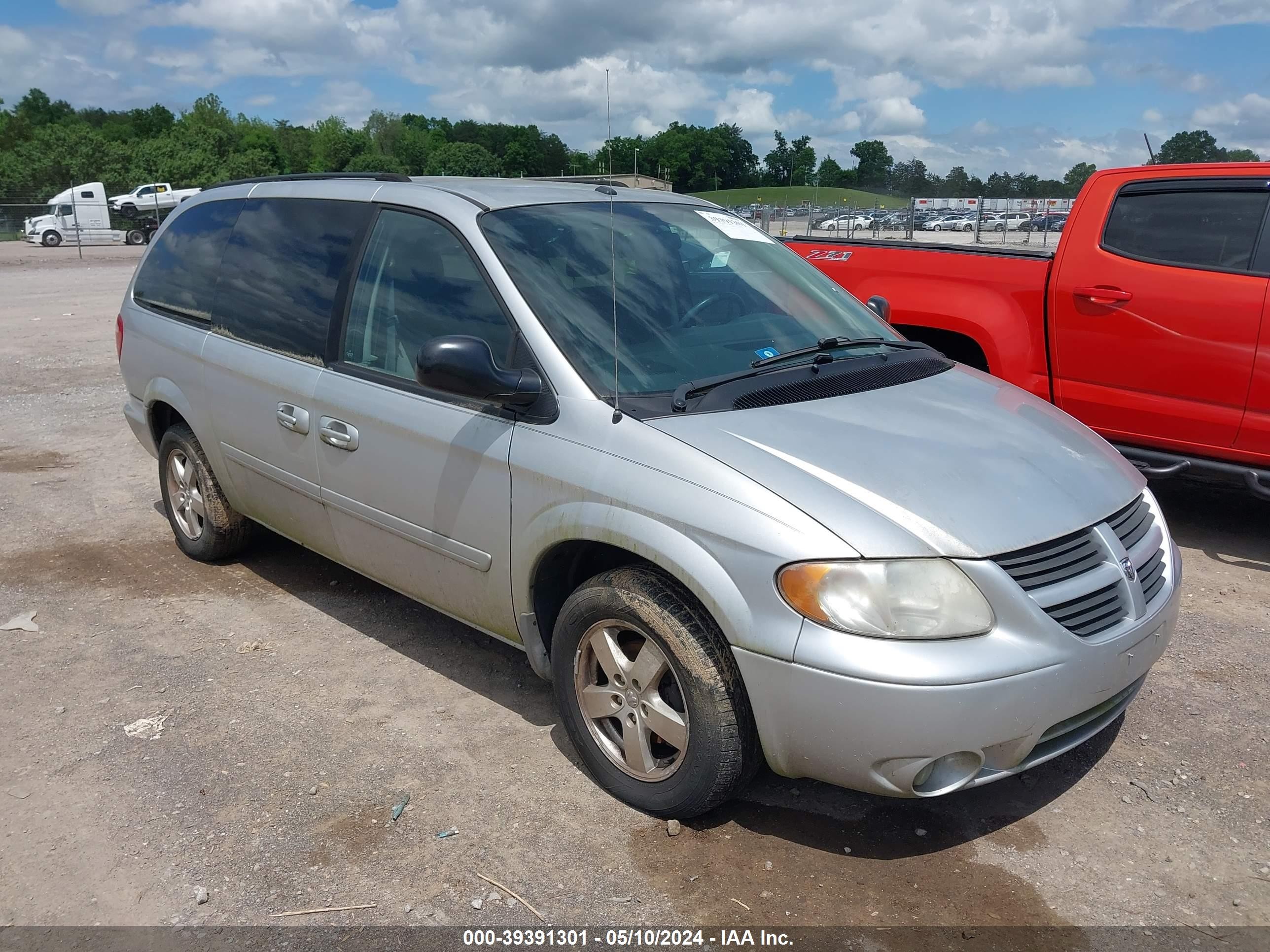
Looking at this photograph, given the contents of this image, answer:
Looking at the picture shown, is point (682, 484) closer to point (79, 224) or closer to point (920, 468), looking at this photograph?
point (920, 468)

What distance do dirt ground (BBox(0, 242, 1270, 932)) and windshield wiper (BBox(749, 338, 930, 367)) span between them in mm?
1405

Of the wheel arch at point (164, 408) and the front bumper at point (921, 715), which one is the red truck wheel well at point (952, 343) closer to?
the front bumper at point (921, 715)

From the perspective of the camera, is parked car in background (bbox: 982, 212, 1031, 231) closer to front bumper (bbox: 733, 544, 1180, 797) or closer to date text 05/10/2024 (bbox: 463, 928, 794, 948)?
front bumper (bbox: 733, 544, 1180, 797)

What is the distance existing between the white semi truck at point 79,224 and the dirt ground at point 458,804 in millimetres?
44328

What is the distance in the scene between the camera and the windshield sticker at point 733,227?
14.1ft

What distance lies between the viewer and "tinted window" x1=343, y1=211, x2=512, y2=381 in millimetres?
3514

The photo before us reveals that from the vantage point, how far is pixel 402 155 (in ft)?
275

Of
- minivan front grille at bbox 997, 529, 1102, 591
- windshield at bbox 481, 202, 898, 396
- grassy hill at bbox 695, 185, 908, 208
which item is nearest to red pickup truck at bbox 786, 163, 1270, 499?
windshield at bbox 481, 202, 898, 396

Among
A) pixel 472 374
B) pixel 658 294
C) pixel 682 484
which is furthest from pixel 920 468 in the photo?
pixel 472 374

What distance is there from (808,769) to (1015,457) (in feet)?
3.71

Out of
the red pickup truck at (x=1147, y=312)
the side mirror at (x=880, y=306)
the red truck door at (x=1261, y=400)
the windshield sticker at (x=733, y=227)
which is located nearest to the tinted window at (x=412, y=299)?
the windshield sticker at (x=733, y=227)

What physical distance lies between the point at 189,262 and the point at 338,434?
1.83m

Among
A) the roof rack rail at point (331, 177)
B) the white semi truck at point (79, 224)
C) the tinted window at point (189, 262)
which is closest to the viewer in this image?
the roof rack rail at point (331, 177)

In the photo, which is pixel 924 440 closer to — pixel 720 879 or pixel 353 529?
pixel 720 879
